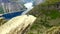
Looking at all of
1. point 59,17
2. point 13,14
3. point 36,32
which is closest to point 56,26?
point 59,17

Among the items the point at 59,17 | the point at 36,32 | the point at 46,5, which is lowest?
the point at 36,32

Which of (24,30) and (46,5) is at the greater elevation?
(46,5)

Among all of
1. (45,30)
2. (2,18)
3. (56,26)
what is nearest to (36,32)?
(45,30)

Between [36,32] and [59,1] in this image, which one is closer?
[36,32]

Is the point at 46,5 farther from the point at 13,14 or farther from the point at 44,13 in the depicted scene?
the point at 13,14

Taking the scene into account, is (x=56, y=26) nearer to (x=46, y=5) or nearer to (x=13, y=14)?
(x=46, y=5)

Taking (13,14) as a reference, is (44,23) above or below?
below

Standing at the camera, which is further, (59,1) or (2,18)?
(59,1)
